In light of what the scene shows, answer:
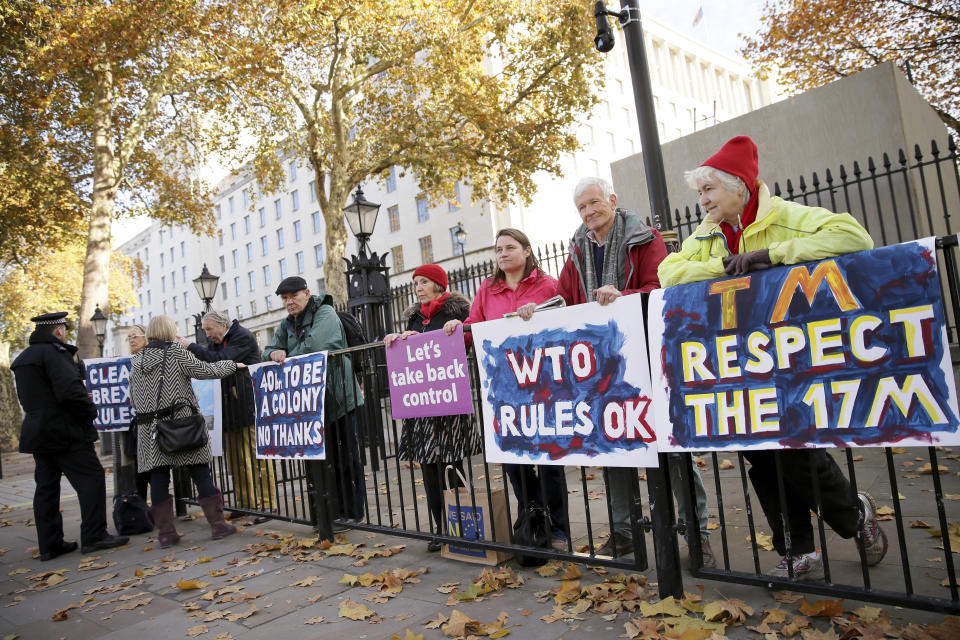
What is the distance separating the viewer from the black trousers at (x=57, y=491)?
586 cm

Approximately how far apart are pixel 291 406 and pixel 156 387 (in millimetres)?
1390

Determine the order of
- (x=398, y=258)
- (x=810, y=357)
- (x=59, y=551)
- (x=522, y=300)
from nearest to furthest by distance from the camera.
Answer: (x=810, y=357) → (x=522, y=300) → (x=59, y=551) → (x=398, y=258)

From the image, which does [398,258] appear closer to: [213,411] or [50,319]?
[213,411]

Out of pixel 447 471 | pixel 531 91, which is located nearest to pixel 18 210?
pixel 531 91

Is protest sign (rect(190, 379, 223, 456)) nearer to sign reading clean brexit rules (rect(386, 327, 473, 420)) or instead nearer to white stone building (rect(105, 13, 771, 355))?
sign reading clean brexit rules (rect(386, 327, 473, 420))

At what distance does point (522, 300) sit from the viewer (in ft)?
13.4

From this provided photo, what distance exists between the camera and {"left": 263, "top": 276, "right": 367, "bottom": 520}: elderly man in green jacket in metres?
5.17

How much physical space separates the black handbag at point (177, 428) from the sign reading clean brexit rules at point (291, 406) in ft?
1.83

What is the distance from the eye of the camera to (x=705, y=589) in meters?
3.21

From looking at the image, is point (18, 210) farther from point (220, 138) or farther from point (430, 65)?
point (430, 65)

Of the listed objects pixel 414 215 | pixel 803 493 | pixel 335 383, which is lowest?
pixel 803 493

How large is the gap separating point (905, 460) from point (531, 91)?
48.3ft

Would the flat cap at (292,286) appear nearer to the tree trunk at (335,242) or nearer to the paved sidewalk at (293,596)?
the paved sidewalk at (293,596)

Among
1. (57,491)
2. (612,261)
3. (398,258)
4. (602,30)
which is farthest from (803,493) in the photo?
(398,258)
